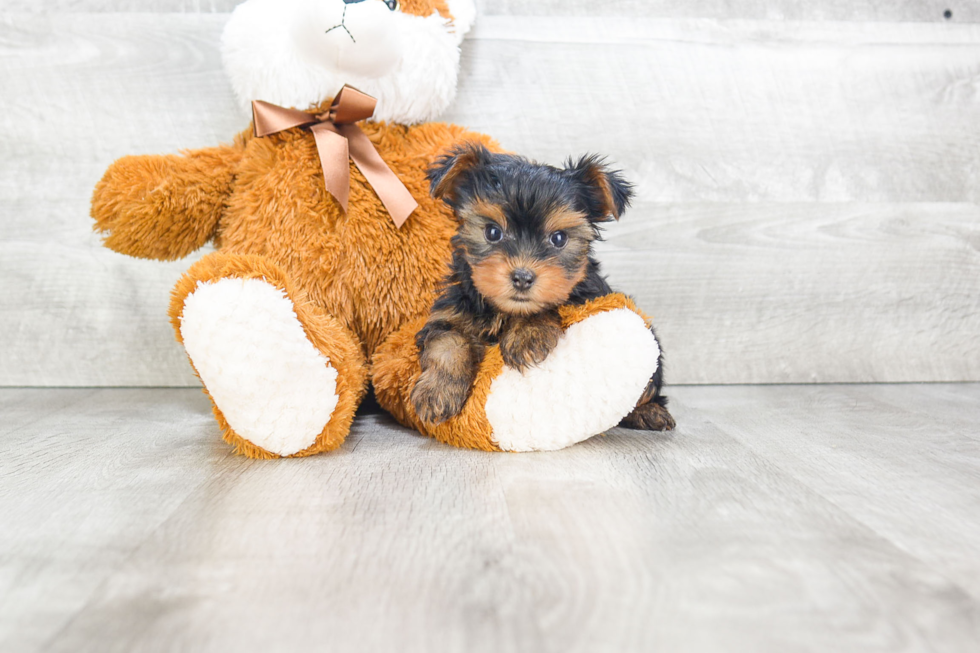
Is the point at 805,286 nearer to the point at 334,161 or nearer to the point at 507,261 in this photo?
the point at 507,261

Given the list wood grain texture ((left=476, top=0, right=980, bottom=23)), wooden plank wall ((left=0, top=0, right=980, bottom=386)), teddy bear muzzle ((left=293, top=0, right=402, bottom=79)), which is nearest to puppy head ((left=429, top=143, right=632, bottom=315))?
teddy bear muzzle ((left=293, top=0, right=402, bottom=79))

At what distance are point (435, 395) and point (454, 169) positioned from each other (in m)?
0.43

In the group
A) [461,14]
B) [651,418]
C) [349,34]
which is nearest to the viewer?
[349,34]

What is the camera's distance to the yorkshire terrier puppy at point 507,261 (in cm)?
126

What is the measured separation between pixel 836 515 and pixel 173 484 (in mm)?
1073

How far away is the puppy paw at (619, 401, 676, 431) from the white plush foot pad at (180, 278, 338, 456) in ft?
2.25

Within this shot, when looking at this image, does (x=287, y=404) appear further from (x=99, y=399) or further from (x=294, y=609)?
(x=99, y=399)

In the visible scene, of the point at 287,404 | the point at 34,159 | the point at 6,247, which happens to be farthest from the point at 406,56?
the point at 6,247

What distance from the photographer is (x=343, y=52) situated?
4.89 feet

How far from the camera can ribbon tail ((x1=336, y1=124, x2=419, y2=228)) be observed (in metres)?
1.53

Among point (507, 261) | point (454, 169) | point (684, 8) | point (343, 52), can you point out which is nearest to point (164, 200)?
point (343, 52)

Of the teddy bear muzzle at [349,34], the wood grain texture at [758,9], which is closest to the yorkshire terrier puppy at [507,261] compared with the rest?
the teddy bear muzzle at [349,34]

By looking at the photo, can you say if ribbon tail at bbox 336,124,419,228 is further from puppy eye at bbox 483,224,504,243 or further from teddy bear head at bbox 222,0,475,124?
puppy eye at bbox 483,224,504,243

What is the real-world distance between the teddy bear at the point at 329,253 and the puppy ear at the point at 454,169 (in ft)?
0.63
